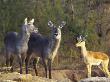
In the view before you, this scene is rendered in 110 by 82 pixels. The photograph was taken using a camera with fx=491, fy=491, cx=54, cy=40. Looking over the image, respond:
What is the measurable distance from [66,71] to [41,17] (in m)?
4.35

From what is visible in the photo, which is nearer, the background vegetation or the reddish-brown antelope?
the reddish-brown antelope

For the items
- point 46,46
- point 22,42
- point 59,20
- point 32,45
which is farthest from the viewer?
point 59,20

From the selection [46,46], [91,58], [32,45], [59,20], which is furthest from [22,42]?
[59,20]

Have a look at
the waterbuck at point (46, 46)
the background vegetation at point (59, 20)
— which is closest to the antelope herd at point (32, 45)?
the waterbuck at point (46, 46)

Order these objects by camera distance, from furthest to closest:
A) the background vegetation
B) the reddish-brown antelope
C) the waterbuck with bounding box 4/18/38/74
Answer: the background vegetation
the reddish-brown antelope
the waterbuck with bounding box 4/18/38/74

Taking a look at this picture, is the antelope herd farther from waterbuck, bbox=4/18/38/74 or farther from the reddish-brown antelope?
the reddish-brown antelope

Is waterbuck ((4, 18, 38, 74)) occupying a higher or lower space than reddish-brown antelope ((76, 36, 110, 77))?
higher

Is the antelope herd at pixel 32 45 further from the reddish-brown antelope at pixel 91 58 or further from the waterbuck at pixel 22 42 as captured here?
the reddish-brown antelope at pixel 91 58

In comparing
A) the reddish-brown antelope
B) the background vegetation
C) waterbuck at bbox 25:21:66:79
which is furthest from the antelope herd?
the background vegetation

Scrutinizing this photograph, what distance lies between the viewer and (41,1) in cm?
3056

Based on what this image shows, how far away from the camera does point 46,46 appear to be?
19.4 m

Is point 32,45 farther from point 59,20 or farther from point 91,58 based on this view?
point 59,20

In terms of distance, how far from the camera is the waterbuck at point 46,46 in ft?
62.7

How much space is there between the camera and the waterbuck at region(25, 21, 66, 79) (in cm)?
1910
